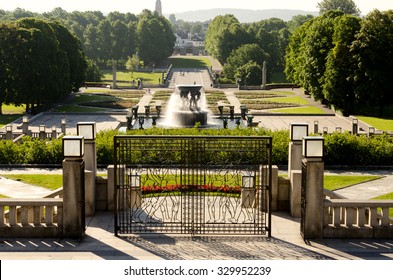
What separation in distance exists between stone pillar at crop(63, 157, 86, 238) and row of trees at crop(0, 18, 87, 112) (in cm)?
4131

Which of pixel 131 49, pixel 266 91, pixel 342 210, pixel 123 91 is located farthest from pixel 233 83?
pixel 342 210

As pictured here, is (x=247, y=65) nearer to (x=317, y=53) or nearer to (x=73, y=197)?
(x=317, y=53)

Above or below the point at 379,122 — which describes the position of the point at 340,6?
above

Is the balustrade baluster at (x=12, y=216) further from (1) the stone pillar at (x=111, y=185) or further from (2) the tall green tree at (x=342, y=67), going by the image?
(2) the tall green tree at (x=342, y=67)

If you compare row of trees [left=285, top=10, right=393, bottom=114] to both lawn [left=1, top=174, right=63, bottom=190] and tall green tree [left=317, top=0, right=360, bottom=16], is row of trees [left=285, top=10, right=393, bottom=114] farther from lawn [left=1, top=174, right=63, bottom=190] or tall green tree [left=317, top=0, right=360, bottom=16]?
tall green tree [left=317, top=0, right=360, bottom=16]

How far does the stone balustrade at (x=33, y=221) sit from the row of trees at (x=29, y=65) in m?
40.8

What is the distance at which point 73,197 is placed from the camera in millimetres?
14898

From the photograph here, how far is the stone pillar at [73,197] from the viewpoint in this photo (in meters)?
Answer: 14.8

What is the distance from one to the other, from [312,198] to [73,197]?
5.72 metres

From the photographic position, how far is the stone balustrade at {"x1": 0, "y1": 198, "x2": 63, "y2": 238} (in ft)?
49.5

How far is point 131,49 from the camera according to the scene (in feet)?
400

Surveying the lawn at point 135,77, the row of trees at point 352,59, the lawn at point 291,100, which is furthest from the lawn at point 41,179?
the lawn at point 135,77

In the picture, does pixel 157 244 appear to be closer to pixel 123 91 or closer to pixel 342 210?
pixel 342 210

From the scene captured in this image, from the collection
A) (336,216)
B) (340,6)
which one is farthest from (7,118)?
(340,6)
